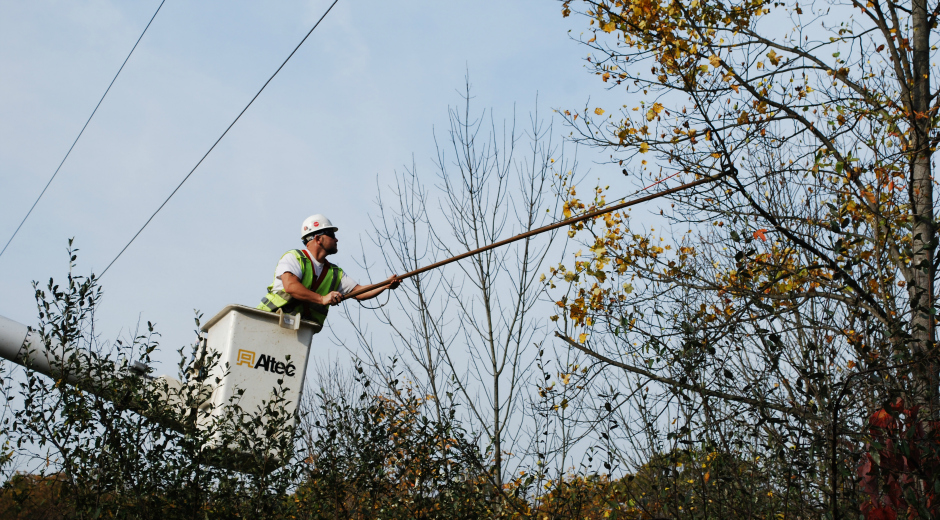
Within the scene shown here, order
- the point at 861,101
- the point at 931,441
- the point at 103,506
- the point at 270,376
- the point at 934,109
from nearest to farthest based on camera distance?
the point at 931,441 → the point at 103,506 → the point at 270,376 → the point at 934,109 → the point at 861,101

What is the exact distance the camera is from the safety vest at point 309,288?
15.6 ft

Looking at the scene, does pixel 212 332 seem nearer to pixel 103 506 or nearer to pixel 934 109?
pixel 103 506

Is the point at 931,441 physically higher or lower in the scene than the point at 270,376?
lower

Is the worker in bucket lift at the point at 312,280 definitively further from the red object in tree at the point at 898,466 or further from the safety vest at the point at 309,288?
the red object in tree at the point at 898,466

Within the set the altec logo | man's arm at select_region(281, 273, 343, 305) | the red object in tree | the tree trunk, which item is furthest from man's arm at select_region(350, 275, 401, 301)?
the tree trunk

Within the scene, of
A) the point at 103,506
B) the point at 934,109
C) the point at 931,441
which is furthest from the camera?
the point at 934,109

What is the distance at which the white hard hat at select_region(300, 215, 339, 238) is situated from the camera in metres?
5.18

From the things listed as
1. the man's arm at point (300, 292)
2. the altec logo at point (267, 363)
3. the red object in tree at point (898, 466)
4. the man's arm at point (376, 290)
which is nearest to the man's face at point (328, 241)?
the man's arm at point (376, 290)

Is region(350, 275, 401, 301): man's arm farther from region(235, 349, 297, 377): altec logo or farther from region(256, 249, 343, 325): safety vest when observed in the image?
region(235, 349, 297, 377): altec logo

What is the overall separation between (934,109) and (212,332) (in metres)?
5.37

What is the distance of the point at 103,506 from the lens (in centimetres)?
372

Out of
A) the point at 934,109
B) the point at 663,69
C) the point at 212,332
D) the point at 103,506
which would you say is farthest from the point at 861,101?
the point at 103,506

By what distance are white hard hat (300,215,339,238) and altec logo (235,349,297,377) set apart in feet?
3.34

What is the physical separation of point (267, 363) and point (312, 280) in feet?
2.39
